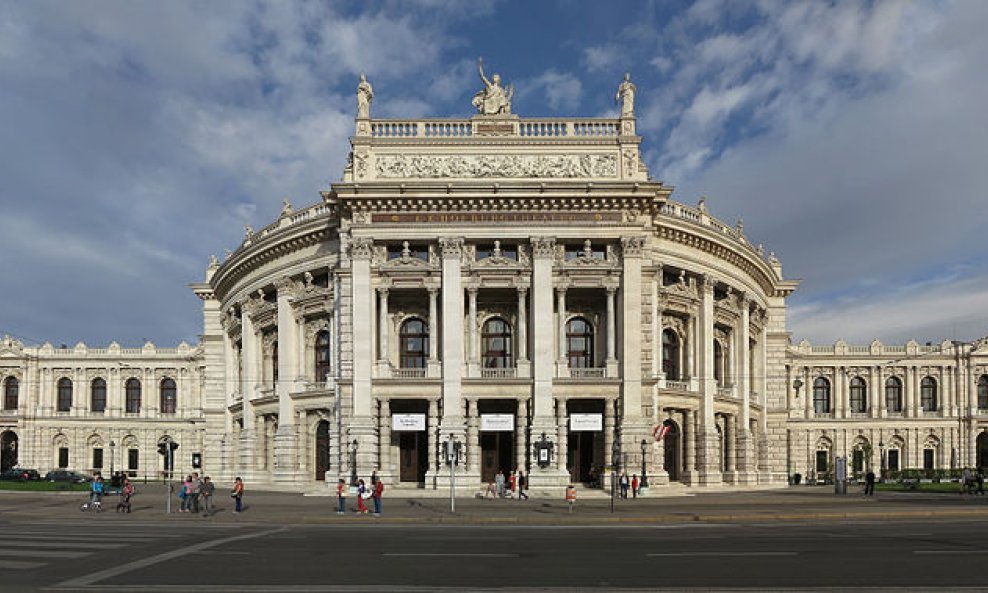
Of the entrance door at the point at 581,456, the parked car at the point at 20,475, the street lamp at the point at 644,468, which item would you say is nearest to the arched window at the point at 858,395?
the entrance door at the point at 581,456

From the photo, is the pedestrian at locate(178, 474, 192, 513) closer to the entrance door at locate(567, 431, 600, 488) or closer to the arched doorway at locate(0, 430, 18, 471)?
the entrance door at locate(567, 431, 600, 488)

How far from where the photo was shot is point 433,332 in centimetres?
5250

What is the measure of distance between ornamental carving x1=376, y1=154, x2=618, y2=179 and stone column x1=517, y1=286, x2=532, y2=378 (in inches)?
260

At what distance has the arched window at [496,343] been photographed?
180 ft

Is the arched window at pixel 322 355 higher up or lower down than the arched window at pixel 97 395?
higher up

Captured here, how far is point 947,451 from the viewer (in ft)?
332

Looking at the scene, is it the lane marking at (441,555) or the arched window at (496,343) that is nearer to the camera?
the lane marking at (441,555)

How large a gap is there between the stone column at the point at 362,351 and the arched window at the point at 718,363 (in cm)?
2519

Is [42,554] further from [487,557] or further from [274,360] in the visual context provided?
[274,360]

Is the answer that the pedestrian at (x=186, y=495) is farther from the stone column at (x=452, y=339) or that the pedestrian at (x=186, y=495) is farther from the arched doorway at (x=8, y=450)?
the arched doorway at (x=8, y=450)

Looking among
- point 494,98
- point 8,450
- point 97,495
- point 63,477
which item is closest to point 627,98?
point 494,98

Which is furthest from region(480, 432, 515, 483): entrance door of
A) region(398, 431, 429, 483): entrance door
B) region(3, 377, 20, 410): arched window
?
region(3, 377, 20, 410): arched window

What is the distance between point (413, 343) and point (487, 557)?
1345 inches

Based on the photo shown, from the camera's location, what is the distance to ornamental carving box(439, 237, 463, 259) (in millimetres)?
51938
